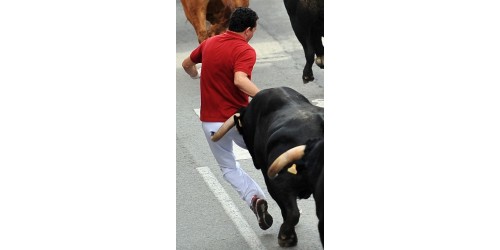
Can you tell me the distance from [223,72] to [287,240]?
119cm

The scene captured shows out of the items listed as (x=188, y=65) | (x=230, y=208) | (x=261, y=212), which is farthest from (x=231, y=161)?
(x=230, y=208)

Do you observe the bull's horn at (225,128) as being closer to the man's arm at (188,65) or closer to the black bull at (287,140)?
the black bull at (287,140)

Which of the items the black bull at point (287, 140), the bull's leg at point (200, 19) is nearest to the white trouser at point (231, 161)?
the black bull at point (287, 140)

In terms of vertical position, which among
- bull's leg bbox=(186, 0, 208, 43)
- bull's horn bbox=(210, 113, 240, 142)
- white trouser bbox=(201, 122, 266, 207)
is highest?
bull's horn bbox=(210, 113, 240, 142)

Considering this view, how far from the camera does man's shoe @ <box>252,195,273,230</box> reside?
8680 mm

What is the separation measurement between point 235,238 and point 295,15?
4.90 m

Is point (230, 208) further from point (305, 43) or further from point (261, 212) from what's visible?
point (305, 43)

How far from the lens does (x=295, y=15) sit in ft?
44.3

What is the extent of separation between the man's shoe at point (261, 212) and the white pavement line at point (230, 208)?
164mm

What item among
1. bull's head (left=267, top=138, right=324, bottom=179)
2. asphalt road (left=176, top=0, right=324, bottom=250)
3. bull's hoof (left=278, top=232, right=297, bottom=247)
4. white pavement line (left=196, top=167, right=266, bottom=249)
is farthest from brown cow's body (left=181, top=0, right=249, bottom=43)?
bull's head (left=267, top=138, right=324, bottom=179)

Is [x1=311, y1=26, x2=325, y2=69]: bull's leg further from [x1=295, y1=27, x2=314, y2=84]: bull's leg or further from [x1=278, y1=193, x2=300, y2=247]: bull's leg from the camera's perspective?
[x1=278, y1=193, x2=300, y2=247]: bull's leg

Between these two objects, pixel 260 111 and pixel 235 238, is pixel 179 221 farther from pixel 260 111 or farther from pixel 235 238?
pixel 260 111
